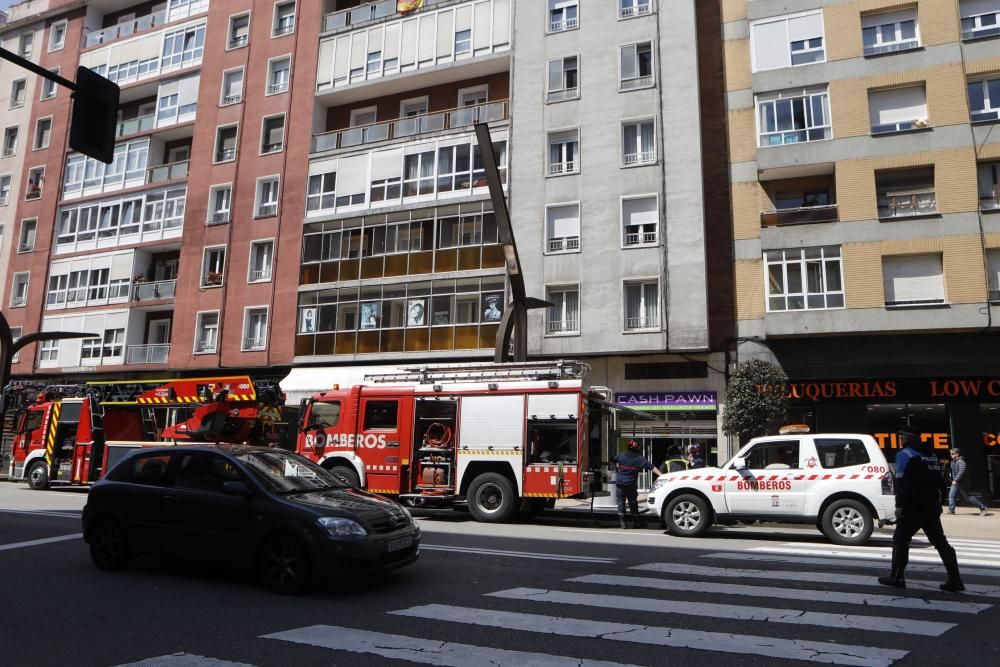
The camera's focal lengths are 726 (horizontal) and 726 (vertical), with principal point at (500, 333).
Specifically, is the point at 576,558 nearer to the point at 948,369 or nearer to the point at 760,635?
the point at 760,635

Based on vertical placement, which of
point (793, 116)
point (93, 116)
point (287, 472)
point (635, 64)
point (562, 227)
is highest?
point (635, 64)

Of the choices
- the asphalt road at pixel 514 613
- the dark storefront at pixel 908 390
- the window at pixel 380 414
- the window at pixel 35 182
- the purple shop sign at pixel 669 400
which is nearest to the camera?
the asphalt road at pixel 514 613

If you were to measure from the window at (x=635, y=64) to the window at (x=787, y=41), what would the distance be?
358 cm

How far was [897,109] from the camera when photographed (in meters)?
22.8

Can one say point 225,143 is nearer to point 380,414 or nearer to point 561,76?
point 561,76

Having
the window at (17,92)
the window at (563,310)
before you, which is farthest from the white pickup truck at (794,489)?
the window at (17,92)

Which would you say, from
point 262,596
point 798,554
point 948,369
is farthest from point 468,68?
point 262,596

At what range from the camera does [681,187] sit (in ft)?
81.6

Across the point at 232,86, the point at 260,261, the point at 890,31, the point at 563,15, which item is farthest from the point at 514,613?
the point at 232,86

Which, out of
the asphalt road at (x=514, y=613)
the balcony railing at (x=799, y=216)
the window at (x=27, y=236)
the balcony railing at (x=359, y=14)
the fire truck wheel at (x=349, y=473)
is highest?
the balcony railing at (x=359, y=14)

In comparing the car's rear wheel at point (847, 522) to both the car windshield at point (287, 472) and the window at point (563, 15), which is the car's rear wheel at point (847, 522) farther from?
the window at point (563, 15)

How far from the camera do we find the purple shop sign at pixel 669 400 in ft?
78.0

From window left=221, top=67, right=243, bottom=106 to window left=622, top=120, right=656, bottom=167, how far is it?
1878cm

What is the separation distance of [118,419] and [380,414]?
10.3 metres
